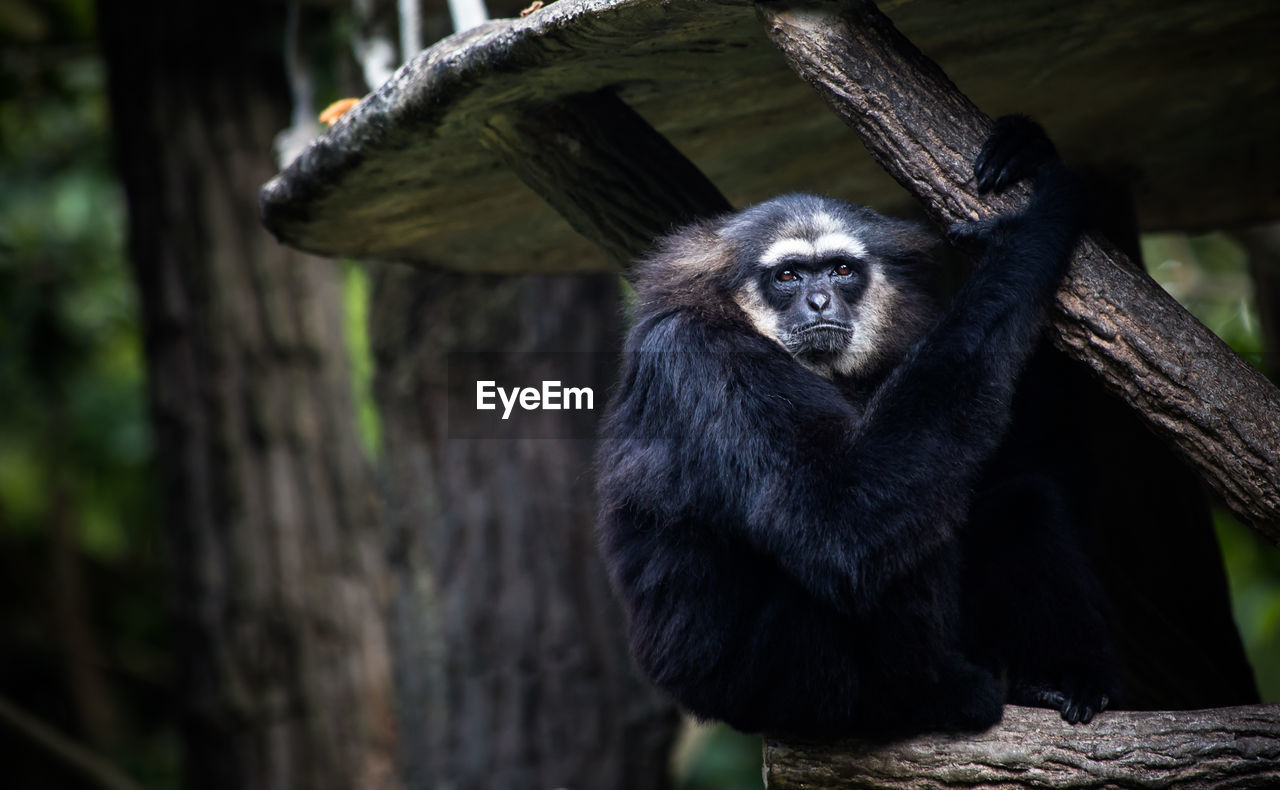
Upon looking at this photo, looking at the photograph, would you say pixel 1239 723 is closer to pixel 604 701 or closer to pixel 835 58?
pixel 835 58

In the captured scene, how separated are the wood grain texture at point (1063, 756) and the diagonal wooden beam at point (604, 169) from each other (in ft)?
5.72

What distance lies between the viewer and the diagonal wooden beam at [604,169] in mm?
3438

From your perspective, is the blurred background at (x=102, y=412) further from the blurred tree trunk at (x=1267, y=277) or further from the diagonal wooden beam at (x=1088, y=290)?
the diagonal wooden beam at (x=1088, y=290)

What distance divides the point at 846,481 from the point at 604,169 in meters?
1.35

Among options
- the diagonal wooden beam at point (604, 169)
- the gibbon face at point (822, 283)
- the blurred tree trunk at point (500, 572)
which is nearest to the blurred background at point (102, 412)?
the blurred tree trunk at point (500, 572)

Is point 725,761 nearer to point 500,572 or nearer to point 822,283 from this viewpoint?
point 500,572

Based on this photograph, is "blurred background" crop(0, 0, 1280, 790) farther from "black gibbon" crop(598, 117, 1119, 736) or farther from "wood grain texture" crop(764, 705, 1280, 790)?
"wood grain texture" crop(764, 705, 1280, 790)

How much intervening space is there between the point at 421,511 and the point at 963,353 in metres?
4.38

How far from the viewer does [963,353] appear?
2.75 metres

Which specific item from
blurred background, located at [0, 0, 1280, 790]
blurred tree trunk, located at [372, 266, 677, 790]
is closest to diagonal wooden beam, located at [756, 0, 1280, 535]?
blurred background, located at [0, 0, 1280, 790]

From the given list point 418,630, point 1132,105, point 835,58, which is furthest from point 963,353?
point 418,630

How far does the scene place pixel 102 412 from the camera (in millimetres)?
A: 9078

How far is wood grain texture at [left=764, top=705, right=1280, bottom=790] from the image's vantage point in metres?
2.74

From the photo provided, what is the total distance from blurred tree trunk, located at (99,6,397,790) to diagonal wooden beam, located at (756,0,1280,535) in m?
4.82
